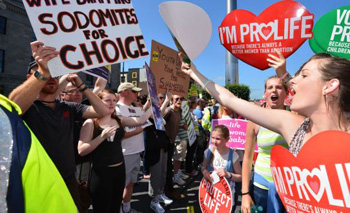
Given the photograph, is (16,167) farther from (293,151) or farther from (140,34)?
(140,34)

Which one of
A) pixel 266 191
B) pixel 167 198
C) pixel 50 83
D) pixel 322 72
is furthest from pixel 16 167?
pixel 167 198

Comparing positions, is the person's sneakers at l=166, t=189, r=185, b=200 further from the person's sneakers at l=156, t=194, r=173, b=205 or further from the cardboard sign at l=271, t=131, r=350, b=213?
the cardboard sign at l=271, t=131, r=350, b=213

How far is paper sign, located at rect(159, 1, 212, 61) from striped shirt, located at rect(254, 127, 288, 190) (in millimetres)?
978

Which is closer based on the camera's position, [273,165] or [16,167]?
[16,167]

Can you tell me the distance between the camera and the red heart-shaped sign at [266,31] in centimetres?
214

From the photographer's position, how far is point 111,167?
2.43 meters

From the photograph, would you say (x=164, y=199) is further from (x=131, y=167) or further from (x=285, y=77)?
(x=285, y=77)

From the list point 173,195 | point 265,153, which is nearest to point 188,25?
point 265,153

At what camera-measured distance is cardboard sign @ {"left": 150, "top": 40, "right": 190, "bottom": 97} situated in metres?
3.22

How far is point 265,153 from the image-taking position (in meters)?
2.00

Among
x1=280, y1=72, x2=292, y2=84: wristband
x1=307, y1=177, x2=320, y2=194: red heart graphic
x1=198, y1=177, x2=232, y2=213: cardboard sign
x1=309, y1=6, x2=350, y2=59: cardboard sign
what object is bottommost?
x1=198, y1=177, x2=232, y2=213: cardboard sign

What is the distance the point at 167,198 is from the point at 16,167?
3797mm

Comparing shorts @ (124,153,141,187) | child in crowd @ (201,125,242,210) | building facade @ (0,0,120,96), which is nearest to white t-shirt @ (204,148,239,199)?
child in crowd @ (201,125,242,210)

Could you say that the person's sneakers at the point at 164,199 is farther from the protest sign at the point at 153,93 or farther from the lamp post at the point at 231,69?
the lamp post at the point at 231,69
